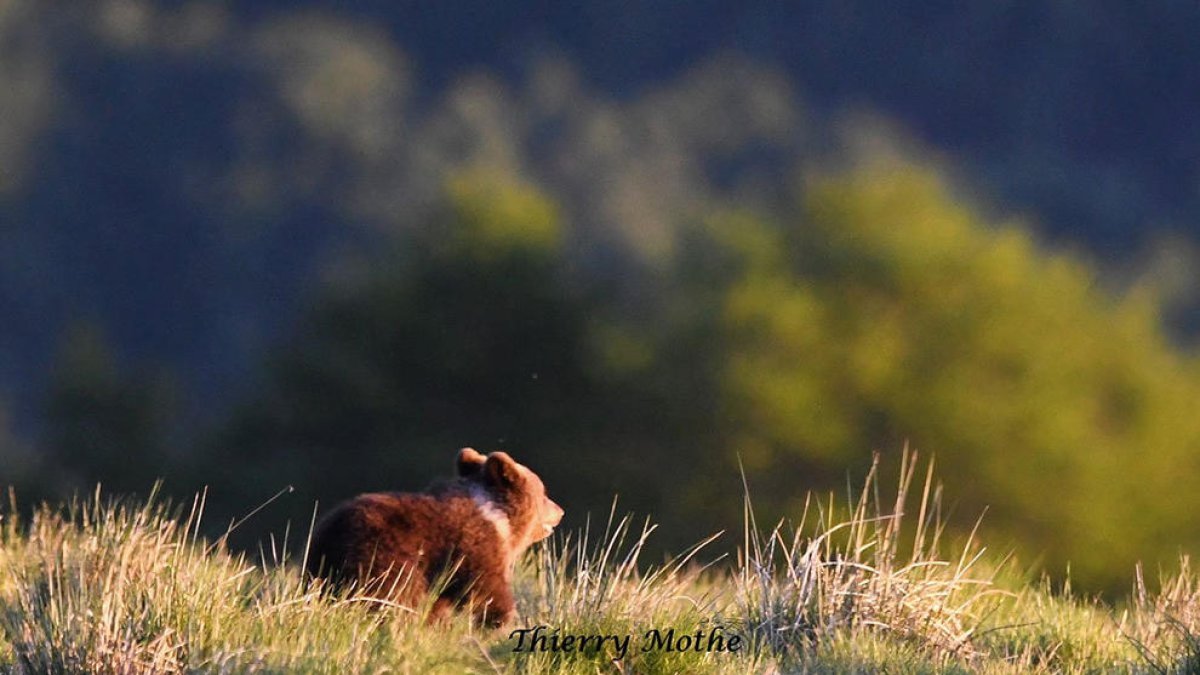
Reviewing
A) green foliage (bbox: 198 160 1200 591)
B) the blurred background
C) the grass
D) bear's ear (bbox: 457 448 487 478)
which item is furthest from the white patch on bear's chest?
green foliage (bbox: 198 160 1200 591)

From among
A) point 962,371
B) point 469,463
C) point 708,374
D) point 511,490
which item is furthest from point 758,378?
point 511,490

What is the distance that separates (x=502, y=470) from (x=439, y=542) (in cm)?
43

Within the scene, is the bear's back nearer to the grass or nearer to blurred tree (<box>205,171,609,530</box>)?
the grass

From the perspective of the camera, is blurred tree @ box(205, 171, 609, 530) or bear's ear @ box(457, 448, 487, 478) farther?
blurred tree @ box(205, 171, 609, 530)

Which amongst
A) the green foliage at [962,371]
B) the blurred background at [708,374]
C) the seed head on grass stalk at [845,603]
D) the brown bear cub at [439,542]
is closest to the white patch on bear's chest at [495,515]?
the brown bear cub at [439,542]

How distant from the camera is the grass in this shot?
516 cm

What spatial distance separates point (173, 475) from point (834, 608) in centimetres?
2640

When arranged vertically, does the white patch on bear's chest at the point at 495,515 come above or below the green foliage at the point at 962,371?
above

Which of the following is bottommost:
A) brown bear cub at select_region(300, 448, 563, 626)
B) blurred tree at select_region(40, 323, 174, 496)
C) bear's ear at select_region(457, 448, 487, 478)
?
blurred tree at select_region(40, 323, 174, 496)

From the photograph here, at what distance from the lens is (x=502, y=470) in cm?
→ 636

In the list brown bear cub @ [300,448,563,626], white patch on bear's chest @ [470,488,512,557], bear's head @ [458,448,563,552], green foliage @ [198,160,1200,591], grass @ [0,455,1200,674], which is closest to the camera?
grass @ [0,455,1200,674]

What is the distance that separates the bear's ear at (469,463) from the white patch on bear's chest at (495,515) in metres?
0.15

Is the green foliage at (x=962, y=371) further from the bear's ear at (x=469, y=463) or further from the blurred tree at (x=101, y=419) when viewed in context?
the bear's ear at (x=469, y=463)

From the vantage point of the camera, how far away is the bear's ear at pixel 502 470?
6.35 m
